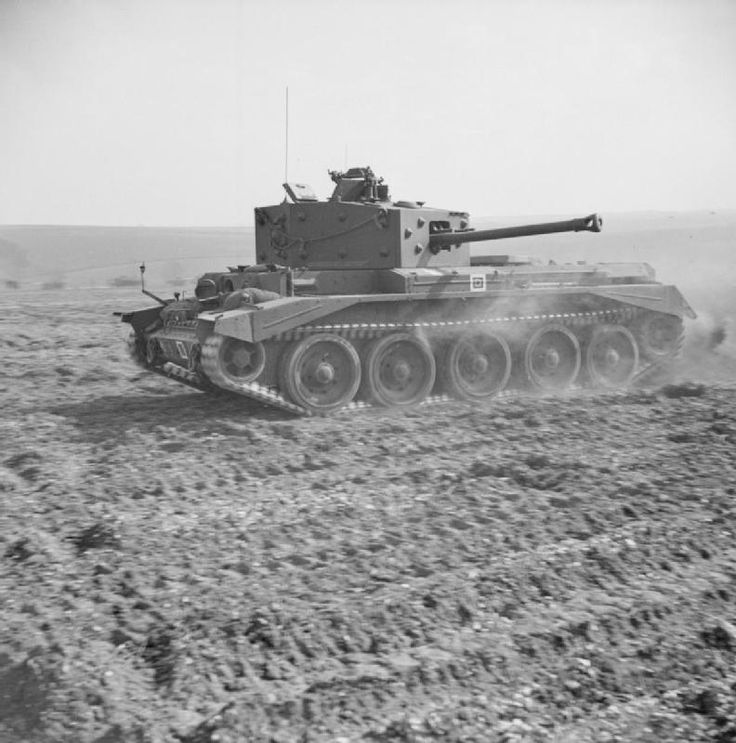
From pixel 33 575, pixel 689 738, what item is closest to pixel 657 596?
pixel 689 738

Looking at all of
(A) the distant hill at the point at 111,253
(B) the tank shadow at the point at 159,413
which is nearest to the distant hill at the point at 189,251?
(A) the distant hill at the point at 111,253

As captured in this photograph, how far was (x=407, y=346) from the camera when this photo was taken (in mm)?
10344

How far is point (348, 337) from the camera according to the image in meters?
9.88

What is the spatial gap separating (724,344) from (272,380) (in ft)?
33.9

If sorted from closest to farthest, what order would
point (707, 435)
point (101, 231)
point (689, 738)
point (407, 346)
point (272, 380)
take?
1. point (689, 738)
2. point (707, 435)
3. point (272, 380)
4. point (407, 346)
5. point (101, 231)

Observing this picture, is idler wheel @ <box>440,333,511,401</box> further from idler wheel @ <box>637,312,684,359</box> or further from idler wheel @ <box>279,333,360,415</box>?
idler wheel @ <box>637,312,684,359</box>

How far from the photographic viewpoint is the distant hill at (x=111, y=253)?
181 feet

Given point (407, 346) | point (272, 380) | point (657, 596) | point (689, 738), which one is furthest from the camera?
point (407, 346)

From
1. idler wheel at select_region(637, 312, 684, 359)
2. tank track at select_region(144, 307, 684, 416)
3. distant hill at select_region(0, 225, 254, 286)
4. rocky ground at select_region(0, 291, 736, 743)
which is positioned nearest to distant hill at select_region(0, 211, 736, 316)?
distant hill at select_region(0, 225, 254, 286)

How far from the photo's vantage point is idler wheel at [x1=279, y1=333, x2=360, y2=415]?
941 centimetres

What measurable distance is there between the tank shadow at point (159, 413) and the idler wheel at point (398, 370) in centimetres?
116

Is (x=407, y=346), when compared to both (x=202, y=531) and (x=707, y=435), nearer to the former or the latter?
(x=707, y=435)

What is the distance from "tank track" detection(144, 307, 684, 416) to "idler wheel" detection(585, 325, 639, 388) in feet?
0.65

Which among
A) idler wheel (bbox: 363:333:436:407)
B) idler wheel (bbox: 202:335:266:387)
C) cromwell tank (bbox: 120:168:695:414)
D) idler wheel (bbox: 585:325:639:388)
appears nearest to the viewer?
idler wheel (bbox: 202:335:266:387)
